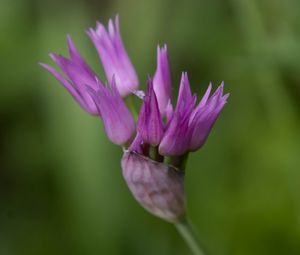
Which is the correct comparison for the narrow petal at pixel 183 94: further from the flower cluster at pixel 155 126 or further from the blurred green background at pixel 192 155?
the blurred green background at pixel 192 155

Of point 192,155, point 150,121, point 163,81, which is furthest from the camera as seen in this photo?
point 192,155

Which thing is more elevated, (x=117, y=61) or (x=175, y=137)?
(x=117, y=61)

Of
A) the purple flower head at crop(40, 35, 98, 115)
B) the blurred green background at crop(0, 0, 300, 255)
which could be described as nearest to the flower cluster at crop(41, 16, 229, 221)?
the purple flower head at crop(40, 35, 98, 115)

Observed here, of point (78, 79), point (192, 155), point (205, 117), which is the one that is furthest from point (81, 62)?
point (192, 155)

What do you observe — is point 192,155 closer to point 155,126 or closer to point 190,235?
point 190,235

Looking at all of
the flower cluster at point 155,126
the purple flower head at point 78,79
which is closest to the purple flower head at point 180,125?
the flower cluster at point 155,126

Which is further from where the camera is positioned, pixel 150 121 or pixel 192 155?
pixel 192 155

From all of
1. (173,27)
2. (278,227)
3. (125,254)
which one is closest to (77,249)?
(125,254)
